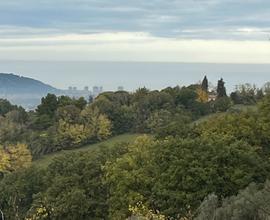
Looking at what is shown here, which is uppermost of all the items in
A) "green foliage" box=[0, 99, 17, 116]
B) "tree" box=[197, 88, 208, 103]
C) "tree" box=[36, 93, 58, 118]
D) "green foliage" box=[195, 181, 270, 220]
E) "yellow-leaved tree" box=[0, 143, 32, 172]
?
"green foliage" box=[195, 181, 270, 220]

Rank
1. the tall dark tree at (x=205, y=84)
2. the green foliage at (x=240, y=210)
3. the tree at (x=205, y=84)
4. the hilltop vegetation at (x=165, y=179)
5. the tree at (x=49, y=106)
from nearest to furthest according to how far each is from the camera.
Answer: the green foliage at (x=240, y=210) → the hilltop vegetation at (x=165, y=179) → the tree at (x=49, y=106) → the tree at (x=205, y=84) → the tall dark tree at (x=205, y=84)

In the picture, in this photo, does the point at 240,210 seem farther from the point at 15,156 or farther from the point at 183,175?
the point at 15,156

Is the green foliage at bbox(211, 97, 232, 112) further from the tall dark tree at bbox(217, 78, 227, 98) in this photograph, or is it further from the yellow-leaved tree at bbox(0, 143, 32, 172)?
the yellow-leaved tree at bbox(0, 143, 32, 172)

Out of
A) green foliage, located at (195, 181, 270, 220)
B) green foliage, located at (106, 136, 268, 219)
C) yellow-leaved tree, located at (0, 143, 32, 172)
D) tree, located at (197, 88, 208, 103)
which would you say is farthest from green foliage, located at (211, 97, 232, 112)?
green foliage, located at (195, 181, 270, 220)

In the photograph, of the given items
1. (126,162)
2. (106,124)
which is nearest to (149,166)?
(126,162)

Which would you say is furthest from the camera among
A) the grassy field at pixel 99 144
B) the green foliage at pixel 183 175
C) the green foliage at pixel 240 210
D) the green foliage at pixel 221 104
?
the green foliage at pixel 221 104

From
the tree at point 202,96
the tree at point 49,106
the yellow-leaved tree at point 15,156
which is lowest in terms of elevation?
the yellow-leaved tree at point 15,156

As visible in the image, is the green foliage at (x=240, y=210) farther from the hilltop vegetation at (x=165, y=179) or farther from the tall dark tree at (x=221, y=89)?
the tall dark tree at (x=221, y=89)

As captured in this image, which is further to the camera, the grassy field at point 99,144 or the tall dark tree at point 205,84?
the tall dark tree at point 205,84

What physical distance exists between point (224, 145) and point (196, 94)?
4576cm

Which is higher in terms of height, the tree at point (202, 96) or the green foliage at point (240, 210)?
the green foliage at point (240, 210)

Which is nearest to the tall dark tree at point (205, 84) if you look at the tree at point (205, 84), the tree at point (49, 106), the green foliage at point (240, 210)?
the tree at point (205, 84)

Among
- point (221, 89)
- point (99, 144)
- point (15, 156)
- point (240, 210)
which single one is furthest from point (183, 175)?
point (221, 89)

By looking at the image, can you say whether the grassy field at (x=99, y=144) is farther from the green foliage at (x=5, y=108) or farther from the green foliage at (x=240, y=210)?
the green foliage at (x=240, y=210)
